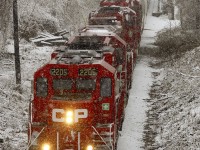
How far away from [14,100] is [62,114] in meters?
6.50

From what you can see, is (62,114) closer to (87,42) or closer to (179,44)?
(87,42)

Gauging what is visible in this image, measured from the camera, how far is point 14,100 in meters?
17.0

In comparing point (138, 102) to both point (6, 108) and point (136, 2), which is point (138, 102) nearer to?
point (6, 108)

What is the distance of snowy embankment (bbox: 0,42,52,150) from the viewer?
13820mm

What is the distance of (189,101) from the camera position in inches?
661

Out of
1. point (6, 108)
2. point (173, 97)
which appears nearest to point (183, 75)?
point (173, 97)

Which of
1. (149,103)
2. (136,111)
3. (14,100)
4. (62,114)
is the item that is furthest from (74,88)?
(149,103)

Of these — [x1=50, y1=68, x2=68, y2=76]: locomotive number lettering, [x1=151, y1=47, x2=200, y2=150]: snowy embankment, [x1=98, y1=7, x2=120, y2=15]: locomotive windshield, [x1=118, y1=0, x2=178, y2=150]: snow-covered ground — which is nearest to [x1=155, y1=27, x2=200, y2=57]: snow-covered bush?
[x1=118, y1=0, x2=178, y2=150]: snow-covered ground

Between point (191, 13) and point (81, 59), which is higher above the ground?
point (191, 13)

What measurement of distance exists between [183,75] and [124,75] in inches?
311

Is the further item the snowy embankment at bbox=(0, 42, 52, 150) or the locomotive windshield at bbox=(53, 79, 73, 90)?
the snowy embankment at bbox=(0, 42, 52, 150)

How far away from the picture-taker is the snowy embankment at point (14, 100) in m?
13.8

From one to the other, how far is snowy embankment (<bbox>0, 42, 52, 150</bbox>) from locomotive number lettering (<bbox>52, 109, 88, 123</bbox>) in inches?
41.3

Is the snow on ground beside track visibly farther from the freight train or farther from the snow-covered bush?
the snow-covered bush
